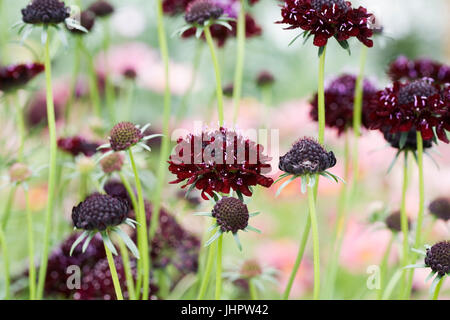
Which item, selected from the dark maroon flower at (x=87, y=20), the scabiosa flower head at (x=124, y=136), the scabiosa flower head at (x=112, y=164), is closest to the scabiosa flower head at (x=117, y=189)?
the scabiosa flower head at (x=112, y=164)

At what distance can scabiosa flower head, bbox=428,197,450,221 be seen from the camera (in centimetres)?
68

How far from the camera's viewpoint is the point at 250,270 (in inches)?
27.0

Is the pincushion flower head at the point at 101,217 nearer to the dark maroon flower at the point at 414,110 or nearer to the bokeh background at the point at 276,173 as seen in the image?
the bokeh background at the point at 276,173

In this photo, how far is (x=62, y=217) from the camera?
2.81 feet

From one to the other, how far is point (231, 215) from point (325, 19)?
0.67 ft

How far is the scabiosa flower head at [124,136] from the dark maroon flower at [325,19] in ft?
0.62

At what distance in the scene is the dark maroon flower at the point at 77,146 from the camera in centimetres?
74

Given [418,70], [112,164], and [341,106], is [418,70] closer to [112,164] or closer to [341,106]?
[341,106]

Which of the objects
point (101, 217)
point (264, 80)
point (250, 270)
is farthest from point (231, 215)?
point (264, 80)

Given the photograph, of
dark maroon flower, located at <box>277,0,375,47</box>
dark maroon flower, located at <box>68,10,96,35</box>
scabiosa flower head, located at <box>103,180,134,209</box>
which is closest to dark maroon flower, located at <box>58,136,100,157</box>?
scabiosa flower head, located at <box>103,180,134,209</box>

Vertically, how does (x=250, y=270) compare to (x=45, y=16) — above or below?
below
